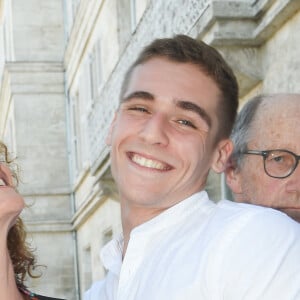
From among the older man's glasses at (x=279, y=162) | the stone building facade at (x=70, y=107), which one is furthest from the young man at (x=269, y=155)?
the stone building facade at (x=70, y=107)

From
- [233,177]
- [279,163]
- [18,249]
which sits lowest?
[18,249]

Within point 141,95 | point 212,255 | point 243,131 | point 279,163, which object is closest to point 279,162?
point 279,163

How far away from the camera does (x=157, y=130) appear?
100 inches

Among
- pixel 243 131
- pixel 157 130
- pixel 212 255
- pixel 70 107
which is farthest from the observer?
pixel 70 107

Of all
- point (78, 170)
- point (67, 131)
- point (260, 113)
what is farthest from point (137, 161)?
point (67, 131)

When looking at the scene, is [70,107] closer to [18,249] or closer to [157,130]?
[18,249]

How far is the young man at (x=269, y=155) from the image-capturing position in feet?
9.18

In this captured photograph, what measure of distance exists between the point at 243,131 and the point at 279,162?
21cm

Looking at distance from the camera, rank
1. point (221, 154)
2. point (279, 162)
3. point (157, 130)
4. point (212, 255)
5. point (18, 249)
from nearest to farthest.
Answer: point (212, 255) → point (157, 130) → point (221, 154) → point (279, 162) → point (18, 249)

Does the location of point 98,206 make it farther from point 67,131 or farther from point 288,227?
point 288,227

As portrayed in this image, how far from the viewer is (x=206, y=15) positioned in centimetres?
669

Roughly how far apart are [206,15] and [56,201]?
17.4 meters

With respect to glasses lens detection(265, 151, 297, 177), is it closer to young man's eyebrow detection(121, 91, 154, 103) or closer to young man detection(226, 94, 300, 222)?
young man detection(226, 94, 300, 222)

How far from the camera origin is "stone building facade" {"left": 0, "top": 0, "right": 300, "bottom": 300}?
39.4ft
